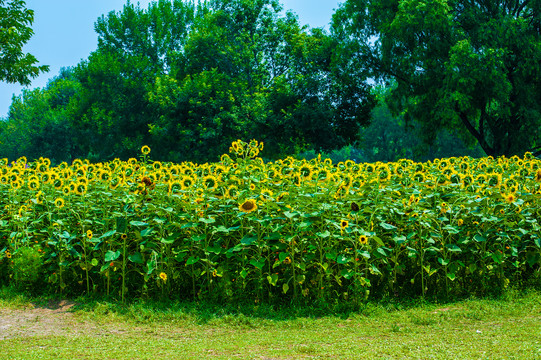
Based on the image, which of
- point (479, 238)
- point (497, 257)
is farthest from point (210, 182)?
point (497, 257)

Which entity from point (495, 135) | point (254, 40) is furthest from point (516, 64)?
point (254, 40)

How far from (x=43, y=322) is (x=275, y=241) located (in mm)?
2151

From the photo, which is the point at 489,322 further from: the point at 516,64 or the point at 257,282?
the point at 516,64

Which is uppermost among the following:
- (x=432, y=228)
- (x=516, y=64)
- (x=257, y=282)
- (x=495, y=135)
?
(x=516, y=64)

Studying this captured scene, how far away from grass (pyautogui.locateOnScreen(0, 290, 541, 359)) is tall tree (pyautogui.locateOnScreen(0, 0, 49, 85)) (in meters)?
16.3

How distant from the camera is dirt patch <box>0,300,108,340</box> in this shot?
4305 millimetres

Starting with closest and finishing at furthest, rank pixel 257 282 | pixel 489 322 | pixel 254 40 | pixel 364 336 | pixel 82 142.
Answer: pixel 364 336
pixel 489 322
pixel 257 282
pixel 254 40
pixel 82 142

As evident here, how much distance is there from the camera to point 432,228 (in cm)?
498

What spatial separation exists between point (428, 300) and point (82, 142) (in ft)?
131

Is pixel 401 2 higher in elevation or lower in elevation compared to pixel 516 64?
higher

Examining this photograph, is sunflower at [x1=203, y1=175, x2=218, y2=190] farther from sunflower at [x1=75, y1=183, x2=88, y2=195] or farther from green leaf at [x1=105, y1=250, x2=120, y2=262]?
sunflower at [x1=75, y1=183, x2=88, y2=195]

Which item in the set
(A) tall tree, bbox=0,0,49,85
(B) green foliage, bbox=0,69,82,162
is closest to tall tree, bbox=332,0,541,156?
(A) tall tree, bbox=0,0,49,85

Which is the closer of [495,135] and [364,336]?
[364,336]

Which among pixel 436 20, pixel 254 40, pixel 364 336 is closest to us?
pixel 364 336
